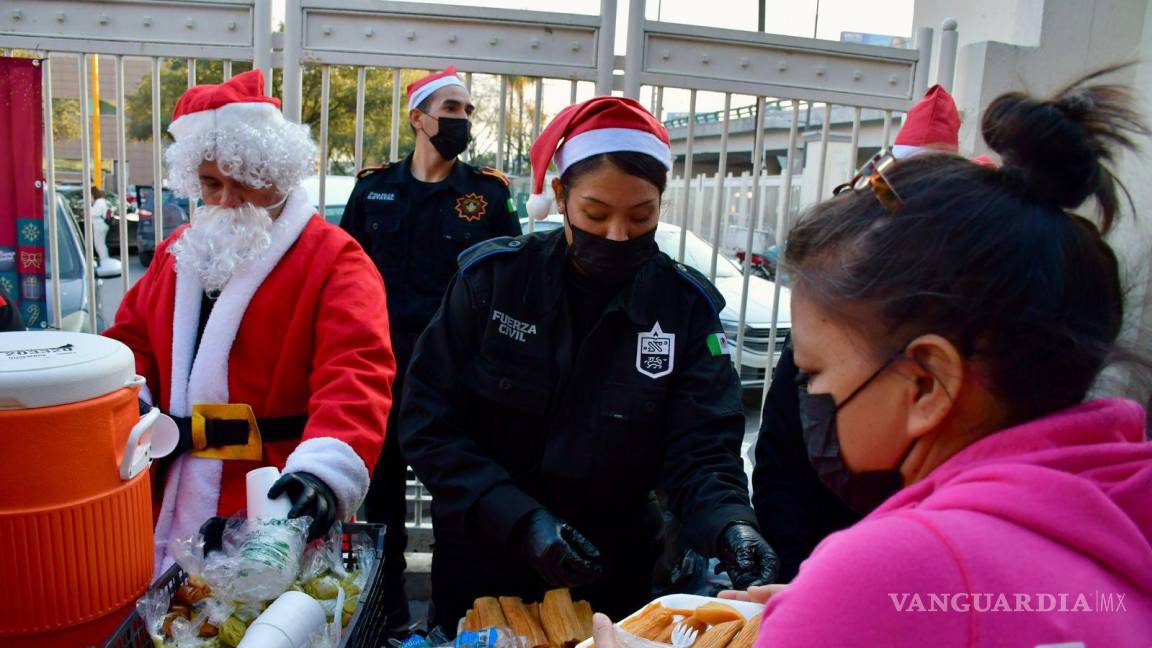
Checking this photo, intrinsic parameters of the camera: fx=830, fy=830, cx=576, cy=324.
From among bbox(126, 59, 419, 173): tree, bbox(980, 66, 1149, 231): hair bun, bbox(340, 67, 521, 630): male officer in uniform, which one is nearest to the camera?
bbox(980, 66, 1149, 231): hair bun

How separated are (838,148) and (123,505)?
440cm

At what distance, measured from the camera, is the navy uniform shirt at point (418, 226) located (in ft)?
12.1

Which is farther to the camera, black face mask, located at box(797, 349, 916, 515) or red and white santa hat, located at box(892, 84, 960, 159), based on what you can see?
red and white santa hat, located at box(892, 84, 960, 159)

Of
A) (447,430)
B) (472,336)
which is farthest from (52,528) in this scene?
(472,336)

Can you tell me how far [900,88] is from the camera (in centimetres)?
384

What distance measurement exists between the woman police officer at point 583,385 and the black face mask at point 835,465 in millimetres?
642

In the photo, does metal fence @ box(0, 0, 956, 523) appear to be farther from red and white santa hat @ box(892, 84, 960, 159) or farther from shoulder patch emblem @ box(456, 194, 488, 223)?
red and white santa hat @ box(892, 84, 960, 159)

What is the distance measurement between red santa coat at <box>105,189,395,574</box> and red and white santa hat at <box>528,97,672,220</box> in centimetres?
60

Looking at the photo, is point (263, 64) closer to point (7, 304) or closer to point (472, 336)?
point (7, 304)

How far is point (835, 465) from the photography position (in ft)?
4.00

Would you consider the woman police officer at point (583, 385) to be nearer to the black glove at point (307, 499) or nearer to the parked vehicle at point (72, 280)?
the black glove at point (307, 499)

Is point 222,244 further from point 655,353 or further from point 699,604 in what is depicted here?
point 699,604

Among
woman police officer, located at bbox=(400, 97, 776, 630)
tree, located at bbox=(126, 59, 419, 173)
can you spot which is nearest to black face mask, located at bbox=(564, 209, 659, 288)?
woman police officer, located at bbox=(400, 97, 776, 630)

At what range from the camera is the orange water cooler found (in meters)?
1.35
